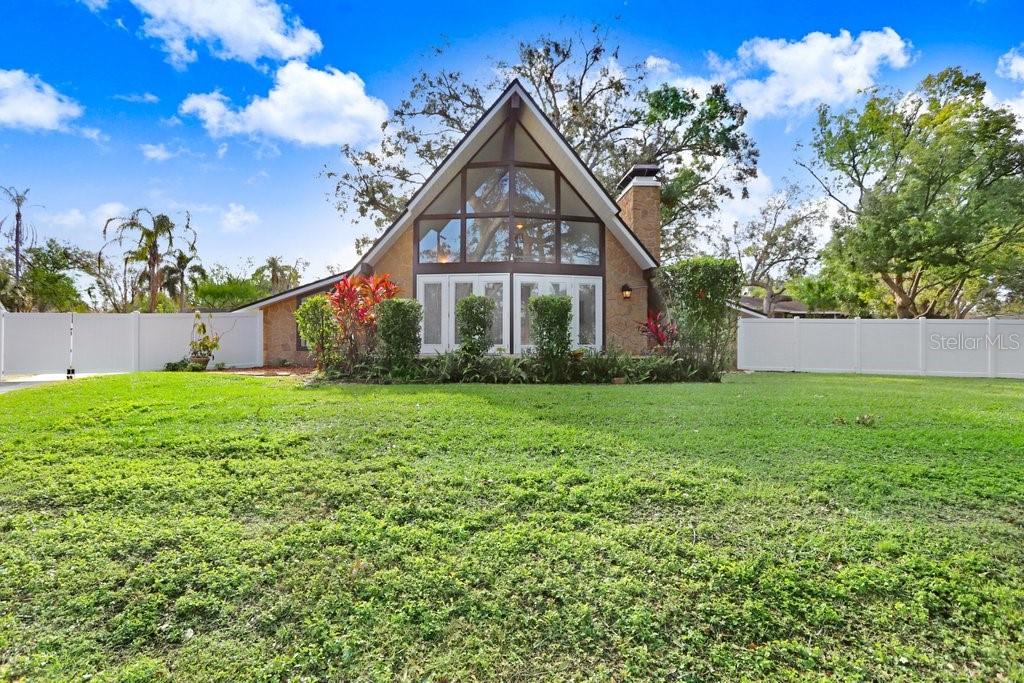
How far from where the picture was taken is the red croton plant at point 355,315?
10.3 meters

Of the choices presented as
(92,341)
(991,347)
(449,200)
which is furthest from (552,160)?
(92,341)

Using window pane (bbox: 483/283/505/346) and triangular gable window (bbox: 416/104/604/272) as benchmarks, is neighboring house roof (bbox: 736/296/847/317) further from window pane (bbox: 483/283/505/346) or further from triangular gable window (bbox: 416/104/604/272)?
window pane (bbox: 483/283/505/346)

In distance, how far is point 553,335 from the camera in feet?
31.8

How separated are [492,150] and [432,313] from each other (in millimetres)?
4955

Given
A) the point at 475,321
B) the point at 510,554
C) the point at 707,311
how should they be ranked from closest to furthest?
the point at 510,554 → the point at 475,321 → the point at 707,311

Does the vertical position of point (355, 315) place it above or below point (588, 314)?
below

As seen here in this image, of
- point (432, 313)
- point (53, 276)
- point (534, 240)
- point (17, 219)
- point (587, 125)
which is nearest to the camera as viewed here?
point (432, 313)

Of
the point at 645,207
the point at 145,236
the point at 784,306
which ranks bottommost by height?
the point at 784,306

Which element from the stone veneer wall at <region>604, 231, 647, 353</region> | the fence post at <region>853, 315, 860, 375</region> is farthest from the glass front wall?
the fence post at <region>853, 315, 860, 375</region>

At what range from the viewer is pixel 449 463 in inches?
169

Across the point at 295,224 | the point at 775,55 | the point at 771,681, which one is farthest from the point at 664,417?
the point at 295,224

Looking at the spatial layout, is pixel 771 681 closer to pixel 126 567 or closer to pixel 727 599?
pixel 727 599

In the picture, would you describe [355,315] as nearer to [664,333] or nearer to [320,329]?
[320,329]

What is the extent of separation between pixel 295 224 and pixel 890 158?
984 inches
